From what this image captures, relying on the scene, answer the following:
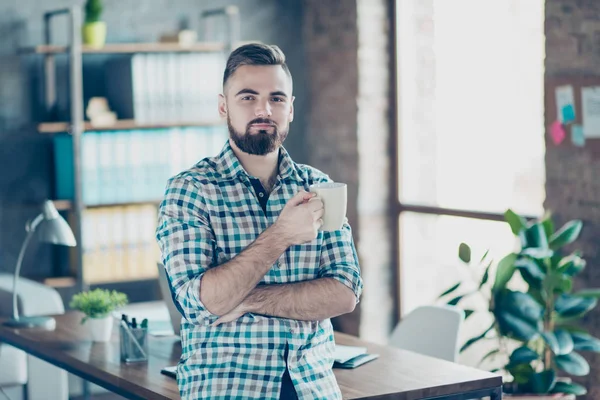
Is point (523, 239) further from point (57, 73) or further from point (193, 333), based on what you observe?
point (57, 73)

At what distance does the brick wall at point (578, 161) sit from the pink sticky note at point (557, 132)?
0.03 meters

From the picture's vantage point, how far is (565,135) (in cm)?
411

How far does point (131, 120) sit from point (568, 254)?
2.29 m

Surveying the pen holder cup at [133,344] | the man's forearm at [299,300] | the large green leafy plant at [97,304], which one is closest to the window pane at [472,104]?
the large green leafy plant at [97,304]

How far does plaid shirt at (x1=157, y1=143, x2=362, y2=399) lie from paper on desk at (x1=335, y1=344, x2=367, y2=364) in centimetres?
58

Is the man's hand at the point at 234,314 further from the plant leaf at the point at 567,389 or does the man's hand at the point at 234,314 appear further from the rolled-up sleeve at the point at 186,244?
the plant leaf at the point at 567,389

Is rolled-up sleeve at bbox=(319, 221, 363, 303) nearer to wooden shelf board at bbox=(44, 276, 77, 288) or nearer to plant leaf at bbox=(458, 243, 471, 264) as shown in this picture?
plant leaf at bbox=(458, 243, 471, 264)

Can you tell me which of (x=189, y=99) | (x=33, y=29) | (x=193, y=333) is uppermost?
(x=33, y=29)

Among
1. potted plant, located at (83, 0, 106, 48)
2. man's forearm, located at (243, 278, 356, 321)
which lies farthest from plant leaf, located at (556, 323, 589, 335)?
potted plant, located at (83, 0, 106, 48)

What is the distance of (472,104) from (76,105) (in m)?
1.99

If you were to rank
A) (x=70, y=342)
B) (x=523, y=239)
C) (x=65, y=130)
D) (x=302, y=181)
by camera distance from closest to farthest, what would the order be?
(x=302, y=181) → (x=70, y=342) → (x=523, y=239) → (x=65, y=130)

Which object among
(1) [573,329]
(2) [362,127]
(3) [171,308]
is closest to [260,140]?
(3) [171,308]

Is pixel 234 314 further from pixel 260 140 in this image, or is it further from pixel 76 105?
pixel 76 105

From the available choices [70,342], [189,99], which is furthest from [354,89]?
[70,342]
